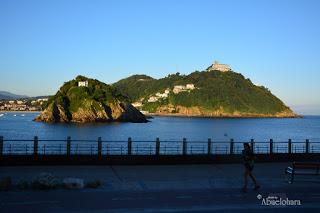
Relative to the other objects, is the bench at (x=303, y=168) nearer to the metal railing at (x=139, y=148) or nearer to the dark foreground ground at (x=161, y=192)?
the dark foreground ground at (x=161, y=192)

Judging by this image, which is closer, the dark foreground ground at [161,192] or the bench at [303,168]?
the dark foreground ground at [161,192]

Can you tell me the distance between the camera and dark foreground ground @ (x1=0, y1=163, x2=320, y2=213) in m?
13.1

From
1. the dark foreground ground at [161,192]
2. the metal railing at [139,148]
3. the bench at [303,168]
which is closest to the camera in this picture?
the dark foreground ground at [161,192]

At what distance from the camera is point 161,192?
51.6ft

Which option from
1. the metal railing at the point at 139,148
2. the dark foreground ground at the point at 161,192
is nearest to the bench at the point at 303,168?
the dark foreground ground at the point at 161,192

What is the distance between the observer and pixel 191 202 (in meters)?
14.0

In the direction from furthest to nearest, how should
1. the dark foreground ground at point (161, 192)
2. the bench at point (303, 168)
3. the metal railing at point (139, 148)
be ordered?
the metal railing at point (139, 148)
the bench at point (303, 168)
the dark foreground ground at point (161, 192)

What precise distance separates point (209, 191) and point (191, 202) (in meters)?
2.25

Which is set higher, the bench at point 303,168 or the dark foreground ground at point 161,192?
the bench at point 303,168

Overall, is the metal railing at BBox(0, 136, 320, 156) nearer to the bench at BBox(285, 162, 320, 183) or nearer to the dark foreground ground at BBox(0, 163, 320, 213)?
the dark foreground ground at BBox(0, 163, 320, 213)

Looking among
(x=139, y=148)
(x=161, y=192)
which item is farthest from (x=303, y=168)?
(x=139, y=148)

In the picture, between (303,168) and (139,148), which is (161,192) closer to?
(303,168)

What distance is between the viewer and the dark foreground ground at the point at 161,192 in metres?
13.1

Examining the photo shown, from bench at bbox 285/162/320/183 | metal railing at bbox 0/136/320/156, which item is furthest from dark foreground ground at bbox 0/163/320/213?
metal railing at bbox 0/136/320/156
